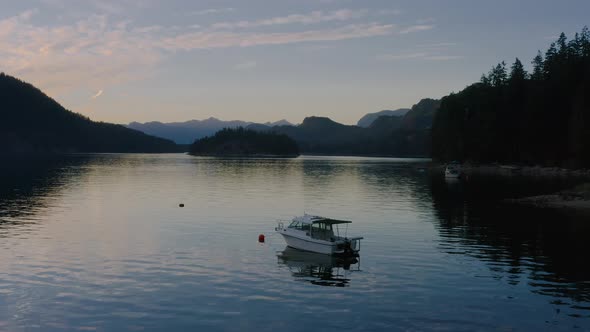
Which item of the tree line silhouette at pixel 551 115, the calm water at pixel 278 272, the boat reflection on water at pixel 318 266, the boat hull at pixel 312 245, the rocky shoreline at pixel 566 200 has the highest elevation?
the tree line silhouette at pixel 551 115

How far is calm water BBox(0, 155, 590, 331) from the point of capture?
3008 cm

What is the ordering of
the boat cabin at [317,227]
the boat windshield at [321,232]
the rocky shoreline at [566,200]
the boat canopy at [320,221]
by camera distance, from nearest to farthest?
the boat windshield at [321,232] → the boat cabin at [317,227] → the boat canopy at [320,221] → the rocky shoreline at [566,200]

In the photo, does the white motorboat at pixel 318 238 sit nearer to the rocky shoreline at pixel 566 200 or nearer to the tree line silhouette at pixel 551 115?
the rocky shoreline at pixel 566 200

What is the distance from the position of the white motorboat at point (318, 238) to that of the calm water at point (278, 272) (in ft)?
3.74

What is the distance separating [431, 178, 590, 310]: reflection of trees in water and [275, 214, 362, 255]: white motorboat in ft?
35.0

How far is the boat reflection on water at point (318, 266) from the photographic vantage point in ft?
130

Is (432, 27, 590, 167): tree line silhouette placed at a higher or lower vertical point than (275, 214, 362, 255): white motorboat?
higher

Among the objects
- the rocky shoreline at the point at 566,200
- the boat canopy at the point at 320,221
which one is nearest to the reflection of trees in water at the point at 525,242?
the rocky shoreline at the point at 566,200

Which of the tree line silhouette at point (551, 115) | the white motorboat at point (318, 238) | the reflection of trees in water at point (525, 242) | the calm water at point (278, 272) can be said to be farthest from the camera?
the tree line silhouette at point (551, 115)

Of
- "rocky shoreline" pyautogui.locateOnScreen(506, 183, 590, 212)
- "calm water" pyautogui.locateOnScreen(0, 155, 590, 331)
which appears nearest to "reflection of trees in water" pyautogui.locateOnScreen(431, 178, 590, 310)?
"calm water" pyautogui.locateOnScreen(0, 155, 590, 331)

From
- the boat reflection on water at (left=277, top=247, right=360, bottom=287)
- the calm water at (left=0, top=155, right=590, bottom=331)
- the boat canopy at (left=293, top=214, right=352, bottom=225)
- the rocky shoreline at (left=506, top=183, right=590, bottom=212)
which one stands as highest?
the boat canopy at (left=293, top=214, right=352, bottom=225)

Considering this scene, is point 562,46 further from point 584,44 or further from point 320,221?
point 320,221

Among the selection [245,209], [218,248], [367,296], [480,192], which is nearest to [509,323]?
[367,296]

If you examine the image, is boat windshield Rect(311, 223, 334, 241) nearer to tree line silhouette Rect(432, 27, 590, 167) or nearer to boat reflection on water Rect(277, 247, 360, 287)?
boat reflection on water Rect(277, 247, 360, 287)
